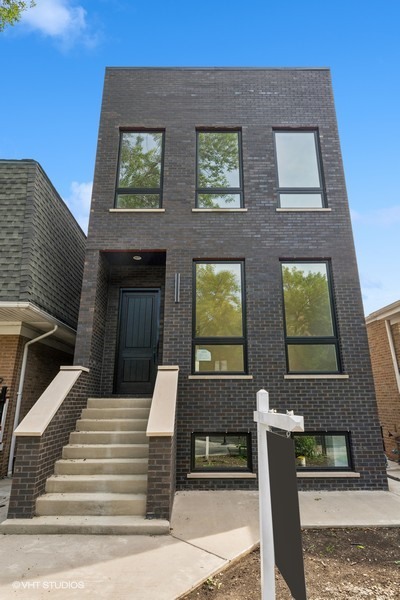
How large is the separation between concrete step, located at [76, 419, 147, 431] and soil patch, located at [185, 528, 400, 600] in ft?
8.64

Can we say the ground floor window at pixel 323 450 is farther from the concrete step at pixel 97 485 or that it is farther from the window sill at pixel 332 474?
the concrete step at pixel 97 485

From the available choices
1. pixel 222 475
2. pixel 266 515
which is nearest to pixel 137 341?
pixel 222 475

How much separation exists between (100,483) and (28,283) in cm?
387

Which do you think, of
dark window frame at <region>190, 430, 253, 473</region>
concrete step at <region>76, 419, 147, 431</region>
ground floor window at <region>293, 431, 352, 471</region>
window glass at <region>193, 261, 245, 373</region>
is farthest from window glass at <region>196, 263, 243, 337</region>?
ground floor window at <region>293, 431, 352, 471</region>

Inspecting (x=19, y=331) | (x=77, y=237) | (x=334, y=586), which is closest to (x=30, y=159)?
(x=77, y=237)

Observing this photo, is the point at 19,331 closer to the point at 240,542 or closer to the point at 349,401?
the point at 240,542

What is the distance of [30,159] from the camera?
737 centimetres

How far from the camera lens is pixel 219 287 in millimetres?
6852

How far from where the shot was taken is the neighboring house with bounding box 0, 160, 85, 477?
6.53 m

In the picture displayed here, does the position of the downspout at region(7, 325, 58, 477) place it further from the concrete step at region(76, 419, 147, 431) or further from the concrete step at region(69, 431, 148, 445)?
the concrete step at region(69, 431, 148, 445)

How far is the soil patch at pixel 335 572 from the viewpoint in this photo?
8.94 feet

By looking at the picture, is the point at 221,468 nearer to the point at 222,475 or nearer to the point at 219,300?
the point at 222,475

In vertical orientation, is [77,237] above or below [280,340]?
above

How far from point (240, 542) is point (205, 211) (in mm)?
5707
